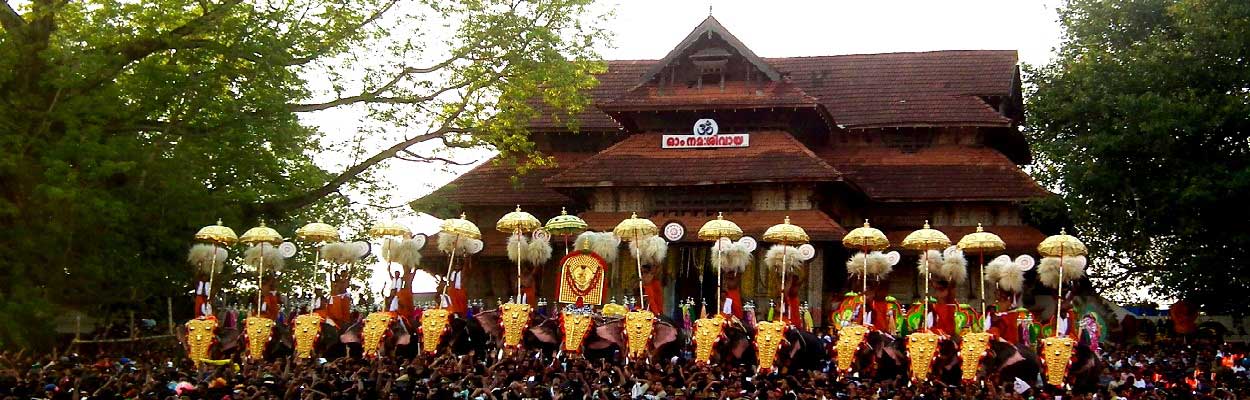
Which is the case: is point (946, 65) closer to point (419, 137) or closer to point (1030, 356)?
point (419, 137)

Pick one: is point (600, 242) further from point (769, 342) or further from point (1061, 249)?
point (1061, 249)

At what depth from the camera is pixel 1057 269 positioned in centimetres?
2067

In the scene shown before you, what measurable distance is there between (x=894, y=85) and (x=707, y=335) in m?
17.5

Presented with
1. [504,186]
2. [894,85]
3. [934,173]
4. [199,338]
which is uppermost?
[894,85]

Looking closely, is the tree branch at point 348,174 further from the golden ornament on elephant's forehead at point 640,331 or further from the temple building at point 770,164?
the golden ornament on elephant's forehead at point 640,331

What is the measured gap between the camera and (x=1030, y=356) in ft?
63.2

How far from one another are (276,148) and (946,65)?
58.2 feet

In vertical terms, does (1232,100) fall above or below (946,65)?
below

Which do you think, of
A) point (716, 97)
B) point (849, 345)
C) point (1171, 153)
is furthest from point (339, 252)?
point (1171, 153)

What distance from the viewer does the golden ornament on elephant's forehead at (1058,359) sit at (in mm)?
18969

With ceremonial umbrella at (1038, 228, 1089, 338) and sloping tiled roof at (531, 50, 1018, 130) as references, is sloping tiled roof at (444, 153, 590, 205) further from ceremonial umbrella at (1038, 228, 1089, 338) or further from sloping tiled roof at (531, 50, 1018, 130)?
ceremonial umbrella at (1038, 228, 1089, 338)

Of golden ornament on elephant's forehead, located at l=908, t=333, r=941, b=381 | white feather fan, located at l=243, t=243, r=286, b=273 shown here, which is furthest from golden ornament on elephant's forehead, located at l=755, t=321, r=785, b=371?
white feather fan, located at l=243, t=243, r=286, b=273

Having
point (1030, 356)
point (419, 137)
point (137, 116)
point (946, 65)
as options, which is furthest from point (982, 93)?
point (137, 116)

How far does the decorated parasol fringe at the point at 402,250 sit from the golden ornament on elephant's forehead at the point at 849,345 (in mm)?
7031
